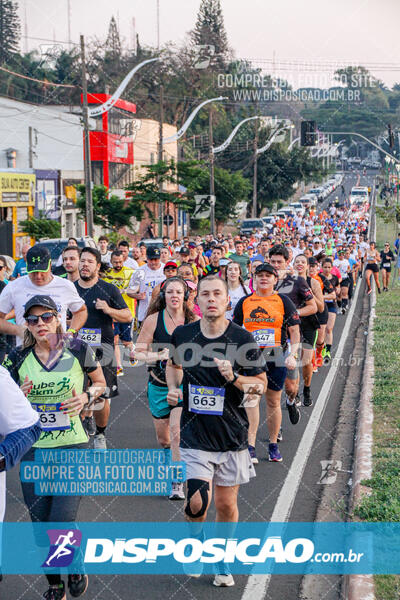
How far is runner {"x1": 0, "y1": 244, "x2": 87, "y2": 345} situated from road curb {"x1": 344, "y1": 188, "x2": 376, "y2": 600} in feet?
9.58

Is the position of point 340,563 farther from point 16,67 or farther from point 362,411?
point 16,67

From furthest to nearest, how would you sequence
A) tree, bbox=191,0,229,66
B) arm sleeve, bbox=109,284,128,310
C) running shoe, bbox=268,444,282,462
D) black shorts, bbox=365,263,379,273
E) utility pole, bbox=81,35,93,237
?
1. tree, bbox=191,0,229,66
2. black shorts, bbox=365,263,379,273
3. utility pole, bbox=81,35,93,237
4. arm sleeve, bbox=109,284,128,310
5. running shoe, bbox=268,444,282,462

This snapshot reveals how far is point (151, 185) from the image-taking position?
4188 centimetres

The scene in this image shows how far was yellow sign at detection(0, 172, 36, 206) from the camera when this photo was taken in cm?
3409

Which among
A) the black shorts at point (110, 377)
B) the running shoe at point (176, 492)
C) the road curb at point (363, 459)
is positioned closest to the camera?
the road curb at point (363, 459)

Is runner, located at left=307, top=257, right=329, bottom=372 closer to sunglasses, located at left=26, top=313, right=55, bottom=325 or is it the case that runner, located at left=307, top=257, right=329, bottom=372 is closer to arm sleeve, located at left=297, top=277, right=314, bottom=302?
arm sleeve, located at left=297, top=277, right=314, bottom=302

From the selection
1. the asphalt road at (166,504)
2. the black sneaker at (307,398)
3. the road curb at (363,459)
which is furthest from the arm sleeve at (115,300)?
the black sneaker at (307,398)

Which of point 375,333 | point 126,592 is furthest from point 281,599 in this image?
point 375,333

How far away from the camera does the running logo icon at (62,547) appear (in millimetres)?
5219

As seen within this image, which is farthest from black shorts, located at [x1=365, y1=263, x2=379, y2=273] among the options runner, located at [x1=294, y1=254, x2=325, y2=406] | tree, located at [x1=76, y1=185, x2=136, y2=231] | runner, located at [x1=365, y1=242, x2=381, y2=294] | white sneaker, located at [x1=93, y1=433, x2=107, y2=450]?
white sneaker, located at [x1=93, y1=433, x2=107, y2=450]

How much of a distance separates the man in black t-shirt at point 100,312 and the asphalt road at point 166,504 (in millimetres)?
580

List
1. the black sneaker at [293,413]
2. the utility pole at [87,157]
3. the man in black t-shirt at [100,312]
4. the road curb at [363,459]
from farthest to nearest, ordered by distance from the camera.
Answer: the utility pole at [87,157] → the black sneaker at [293,413] → the man in black t-shirt at [100,312] → the road curb at [363,459]

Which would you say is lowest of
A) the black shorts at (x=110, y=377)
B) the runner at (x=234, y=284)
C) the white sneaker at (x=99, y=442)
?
the white sneaker at (x=99, y=442)

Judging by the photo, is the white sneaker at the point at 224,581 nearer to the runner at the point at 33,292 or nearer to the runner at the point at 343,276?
the runner at the point at 33,292
